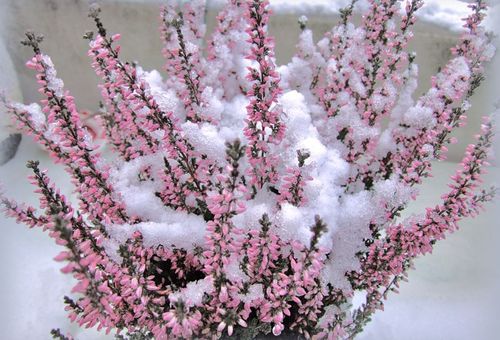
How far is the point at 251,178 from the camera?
0.62 m

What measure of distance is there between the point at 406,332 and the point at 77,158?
88 centimetres

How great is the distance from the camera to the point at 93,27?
1286 mm

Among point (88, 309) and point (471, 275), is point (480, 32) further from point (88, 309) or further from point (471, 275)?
point (471, 275)

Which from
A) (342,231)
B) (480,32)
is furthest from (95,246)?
(480,32)

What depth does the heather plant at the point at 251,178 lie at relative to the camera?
477 mm

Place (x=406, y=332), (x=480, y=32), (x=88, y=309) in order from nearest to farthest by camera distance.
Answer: (x=88, y=309) → (x=480, y=32) → (x=406, y=332)

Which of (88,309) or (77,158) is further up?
(77,158)

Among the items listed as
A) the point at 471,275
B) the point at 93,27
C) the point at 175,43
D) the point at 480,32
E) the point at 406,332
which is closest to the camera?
the point at 480,32

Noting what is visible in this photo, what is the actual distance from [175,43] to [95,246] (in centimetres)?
38

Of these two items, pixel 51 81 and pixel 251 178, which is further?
pixel 251 178

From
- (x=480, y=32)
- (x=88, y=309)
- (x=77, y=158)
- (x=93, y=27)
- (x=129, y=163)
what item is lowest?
(x=88, y=309)

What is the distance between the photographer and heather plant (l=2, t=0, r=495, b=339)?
18.8 inches

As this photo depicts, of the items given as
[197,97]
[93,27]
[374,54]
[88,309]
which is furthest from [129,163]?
[93,27]

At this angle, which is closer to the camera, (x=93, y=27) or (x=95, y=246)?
(x=95, y=246)
